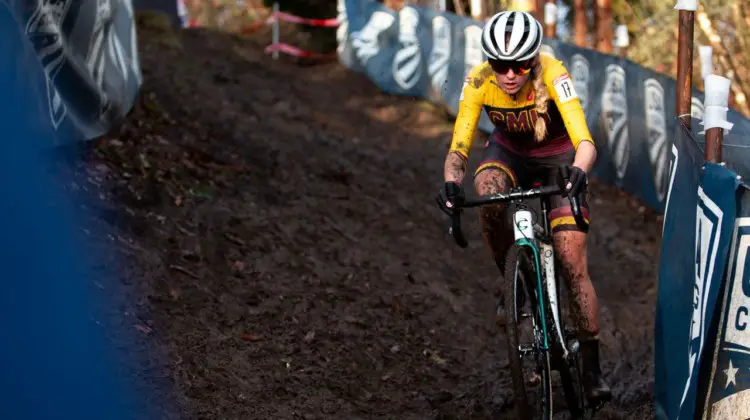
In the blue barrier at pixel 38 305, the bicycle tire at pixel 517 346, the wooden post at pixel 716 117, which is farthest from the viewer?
the bicycle tire at pixel 517 346

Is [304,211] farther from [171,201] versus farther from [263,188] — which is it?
[171,201]

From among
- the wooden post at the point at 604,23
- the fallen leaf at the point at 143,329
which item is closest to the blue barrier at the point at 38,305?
the fallen leaf at the point at 143,329

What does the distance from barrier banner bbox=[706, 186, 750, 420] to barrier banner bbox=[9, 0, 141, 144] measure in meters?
4.60

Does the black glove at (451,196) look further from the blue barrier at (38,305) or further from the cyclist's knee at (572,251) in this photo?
the blue barrier at (38,305)

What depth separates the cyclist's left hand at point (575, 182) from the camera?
518 centimetres

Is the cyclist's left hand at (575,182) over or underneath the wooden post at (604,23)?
over

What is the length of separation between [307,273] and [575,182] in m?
4.24

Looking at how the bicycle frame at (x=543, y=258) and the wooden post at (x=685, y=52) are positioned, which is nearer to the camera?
the bicycle frame at (x=543, y=258)

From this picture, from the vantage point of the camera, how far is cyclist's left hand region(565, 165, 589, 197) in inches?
204

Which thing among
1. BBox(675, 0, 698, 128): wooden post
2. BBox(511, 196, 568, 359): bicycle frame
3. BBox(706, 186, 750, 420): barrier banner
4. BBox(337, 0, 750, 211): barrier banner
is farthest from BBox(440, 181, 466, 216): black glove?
BBox(706, 186, 750, 420): barrier banner

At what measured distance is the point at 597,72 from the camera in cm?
1378

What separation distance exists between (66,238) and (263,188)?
7.99 meters

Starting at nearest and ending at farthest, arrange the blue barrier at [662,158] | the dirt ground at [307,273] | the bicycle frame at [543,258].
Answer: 1. the blue barrier at [662,158]
2. the bicycle frame at [543,258]
3. the dirt ground at [307,273]

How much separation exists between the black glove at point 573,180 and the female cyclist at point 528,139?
0.28 meters
